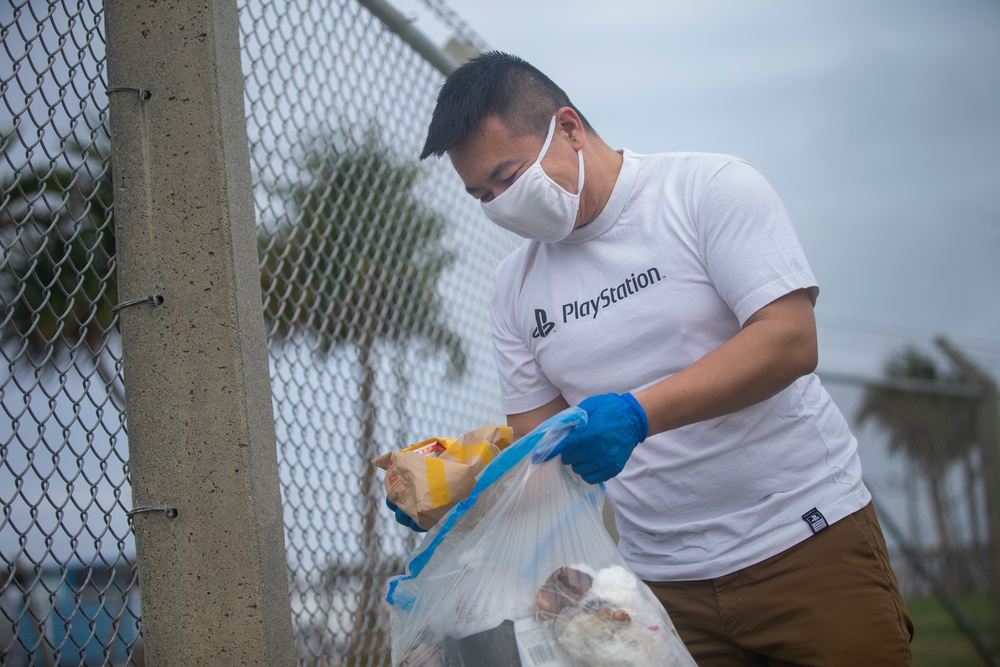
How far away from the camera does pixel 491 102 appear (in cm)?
198

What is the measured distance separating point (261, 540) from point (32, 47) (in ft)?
3.61

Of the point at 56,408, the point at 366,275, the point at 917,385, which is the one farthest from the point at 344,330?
the point at 917,385

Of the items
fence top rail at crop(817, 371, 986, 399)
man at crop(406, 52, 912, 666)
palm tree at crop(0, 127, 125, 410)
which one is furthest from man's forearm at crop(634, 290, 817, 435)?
fence top rail at crop(817, 371, 986, 399)

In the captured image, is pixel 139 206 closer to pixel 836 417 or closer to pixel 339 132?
pixel 339 132

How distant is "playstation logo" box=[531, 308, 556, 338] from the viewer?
6.74ft

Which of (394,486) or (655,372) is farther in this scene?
(655,372)

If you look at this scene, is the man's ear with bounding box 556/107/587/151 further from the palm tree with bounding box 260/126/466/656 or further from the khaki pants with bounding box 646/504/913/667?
the khaki pants with bounding box 646/504/913/667

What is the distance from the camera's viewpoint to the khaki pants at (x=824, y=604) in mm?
1765

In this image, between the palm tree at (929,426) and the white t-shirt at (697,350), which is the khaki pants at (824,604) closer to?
the white t-shirt at (697,350)

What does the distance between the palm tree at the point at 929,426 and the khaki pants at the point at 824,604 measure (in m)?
5.80

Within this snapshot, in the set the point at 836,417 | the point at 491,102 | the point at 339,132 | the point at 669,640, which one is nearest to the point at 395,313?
the point at 339,132

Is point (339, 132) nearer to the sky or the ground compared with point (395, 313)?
nearer to the sky

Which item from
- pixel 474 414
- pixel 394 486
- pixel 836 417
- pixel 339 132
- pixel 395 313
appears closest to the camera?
pixel 394 486

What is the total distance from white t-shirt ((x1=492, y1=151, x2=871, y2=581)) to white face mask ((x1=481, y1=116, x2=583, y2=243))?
76 millimetres
